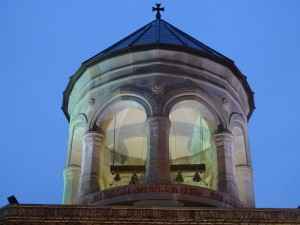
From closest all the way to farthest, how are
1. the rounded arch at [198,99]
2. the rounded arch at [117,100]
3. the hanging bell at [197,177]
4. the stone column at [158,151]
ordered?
the stone column at [158,151] → the rounded arch at [117,100] → the rounded arch at [198,99] → the hanging bell at [197,177]

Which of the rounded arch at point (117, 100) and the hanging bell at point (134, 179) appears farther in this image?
the hanging bell at point (134, 179)

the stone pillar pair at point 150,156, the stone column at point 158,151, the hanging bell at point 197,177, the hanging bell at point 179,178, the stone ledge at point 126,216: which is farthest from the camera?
the hanging bell at point 197,177

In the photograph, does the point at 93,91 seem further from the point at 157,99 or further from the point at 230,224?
the point at 230,224

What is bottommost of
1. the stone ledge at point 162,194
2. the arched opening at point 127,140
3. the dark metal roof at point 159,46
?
the stone ledge at point 162,194

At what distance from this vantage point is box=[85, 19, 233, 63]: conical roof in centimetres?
1823

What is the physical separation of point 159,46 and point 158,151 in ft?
10.6

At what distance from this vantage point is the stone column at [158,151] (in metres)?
16.1

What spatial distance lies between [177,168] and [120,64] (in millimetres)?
3507

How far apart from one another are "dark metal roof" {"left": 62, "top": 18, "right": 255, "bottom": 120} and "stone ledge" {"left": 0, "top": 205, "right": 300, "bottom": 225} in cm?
569

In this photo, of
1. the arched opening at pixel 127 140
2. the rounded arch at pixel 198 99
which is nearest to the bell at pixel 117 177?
the arched opening at pixel 127 140

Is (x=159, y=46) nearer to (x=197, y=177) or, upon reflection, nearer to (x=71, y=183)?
(x=197, y=177)

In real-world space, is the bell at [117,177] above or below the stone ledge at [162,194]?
above

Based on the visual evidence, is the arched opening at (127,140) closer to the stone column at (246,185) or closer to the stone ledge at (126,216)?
the stone column at (246,185)

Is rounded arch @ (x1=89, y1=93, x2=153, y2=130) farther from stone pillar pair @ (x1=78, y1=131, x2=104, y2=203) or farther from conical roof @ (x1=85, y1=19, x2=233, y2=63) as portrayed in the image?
conical roof @ (x1=85, y1=19, x2=233, y2=63)
